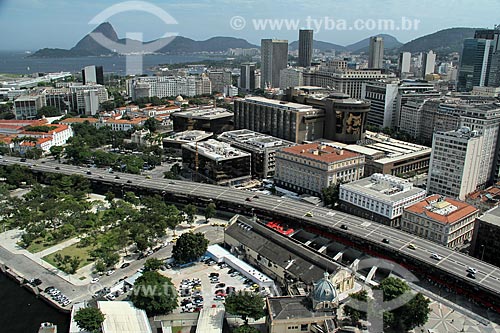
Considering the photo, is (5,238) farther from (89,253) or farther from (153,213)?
(153,213)

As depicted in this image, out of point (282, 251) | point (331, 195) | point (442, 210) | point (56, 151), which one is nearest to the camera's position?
point (282, 251)

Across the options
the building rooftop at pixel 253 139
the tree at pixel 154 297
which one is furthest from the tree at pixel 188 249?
the building rooftop at pixel 253 139

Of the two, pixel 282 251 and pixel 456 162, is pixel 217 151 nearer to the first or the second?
pixel 282 251

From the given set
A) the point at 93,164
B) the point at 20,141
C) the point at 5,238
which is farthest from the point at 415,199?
the point at 20,141

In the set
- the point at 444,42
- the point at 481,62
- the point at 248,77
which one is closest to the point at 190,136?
the point at 248,77

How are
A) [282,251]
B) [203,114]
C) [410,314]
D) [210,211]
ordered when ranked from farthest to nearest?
[203,114]
[210,211]
[282,251]
[410,314]

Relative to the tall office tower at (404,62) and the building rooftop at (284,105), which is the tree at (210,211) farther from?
the tall office tower at (404,62)
